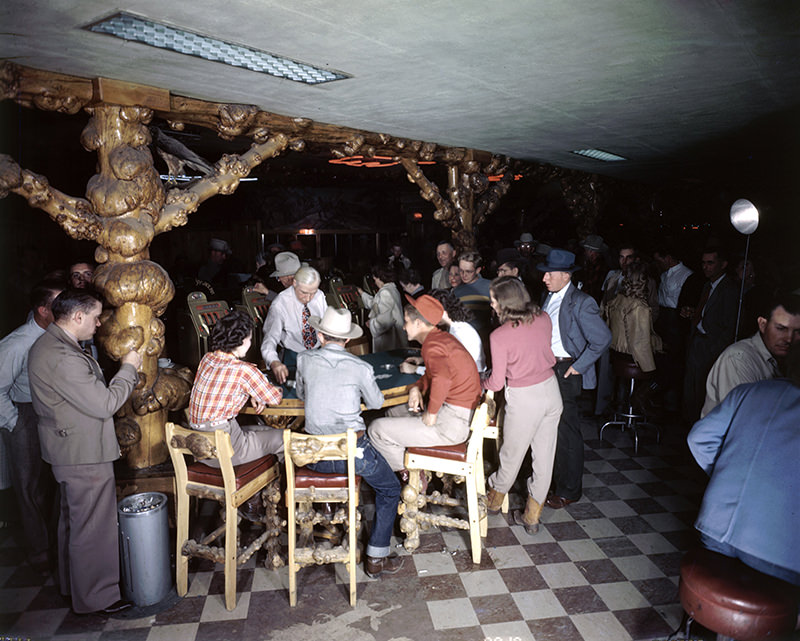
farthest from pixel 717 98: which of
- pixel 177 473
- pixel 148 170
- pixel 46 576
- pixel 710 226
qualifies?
pixel 710 226

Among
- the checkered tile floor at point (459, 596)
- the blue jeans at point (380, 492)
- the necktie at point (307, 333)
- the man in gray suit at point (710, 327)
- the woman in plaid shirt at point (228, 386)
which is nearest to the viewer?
the checkered tile floor at point (459, 596)

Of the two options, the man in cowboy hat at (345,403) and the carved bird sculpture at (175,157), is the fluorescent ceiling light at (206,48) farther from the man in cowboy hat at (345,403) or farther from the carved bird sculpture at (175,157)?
the man in cowboy hat at (345,403)

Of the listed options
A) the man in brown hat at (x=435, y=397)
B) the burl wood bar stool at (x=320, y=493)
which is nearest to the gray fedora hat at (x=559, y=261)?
the man in brown hat at (x=435, y=397)

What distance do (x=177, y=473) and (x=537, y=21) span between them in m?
3.29

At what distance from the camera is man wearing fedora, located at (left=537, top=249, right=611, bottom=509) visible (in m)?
4.26

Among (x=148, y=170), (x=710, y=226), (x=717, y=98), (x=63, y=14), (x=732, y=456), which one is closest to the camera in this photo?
(x=732, y=456)

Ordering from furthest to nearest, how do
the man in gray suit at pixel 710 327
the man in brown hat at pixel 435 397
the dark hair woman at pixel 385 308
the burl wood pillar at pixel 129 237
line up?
the dark hair woman at pixel 385 308 < the man in gray suit at pixel 710 327 < the burl wood pillar at pixel 129 237 < the man in brown hat at pixel 435 397

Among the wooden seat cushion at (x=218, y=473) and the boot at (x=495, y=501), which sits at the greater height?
the wooden seat cushion at (x=218, y=473)

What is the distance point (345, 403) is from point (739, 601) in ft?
7.27

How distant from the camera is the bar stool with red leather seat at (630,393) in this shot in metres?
5.52

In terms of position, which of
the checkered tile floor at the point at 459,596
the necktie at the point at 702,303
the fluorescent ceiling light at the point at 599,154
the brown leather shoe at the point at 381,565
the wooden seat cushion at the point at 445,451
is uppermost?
the fluorescent ceiling light at the point at 599,154

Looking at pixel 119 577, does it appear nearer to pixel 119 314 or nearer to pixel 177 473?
pixel 177 473

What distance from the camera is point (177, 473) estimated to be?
131 inches

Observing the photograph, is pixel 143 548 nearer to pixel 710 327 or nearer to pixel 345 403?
pixel 345 403
